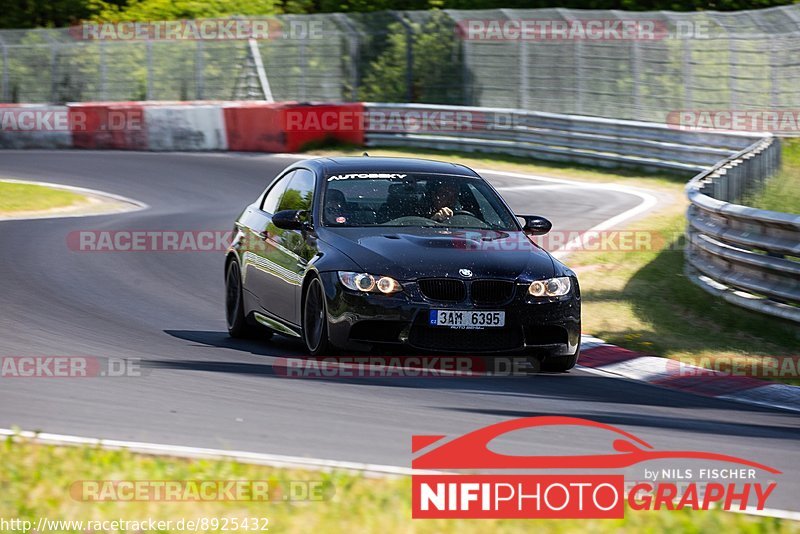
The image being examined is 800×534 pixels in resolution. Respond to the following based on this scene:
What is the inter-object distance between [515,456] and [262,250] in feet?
16.3

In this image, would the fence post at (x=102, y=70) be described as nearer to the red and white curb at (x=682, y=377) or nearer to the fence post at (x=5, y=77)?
the fence post at (x=5, y=77)

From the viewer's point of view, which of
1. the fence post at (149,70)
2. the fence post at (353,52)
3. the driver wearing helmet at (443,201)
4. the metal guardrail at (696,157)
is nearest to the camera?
the driver wearing helmet at (443,201)

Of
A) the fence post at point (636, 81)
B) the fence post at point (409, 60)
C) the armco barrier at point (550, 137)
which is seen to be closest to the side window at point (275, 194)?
the armco barrier at point (550, 137)

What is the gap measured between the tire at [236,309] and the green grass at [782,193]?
7.62m

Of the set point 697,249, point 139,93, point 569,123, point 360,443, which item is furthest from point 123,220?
point 139,93

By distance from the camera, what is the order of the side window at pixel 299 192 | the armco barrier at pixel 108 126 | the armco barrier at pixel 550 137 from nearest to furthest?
the side window at pixel 299 192
the armco barrier at pixel 550 137
the armco barrier at pixel 108 126

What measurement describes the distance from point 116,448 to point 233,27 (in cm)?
3253

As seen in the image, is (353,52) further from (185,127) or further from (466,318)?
(466,318)

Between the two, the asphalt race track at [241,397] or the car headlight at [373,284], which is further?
the car headlight at [373,284]

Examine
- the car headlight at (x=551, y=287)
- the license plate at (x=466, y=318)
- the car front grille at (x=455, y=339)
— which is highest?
the car headlight at (x=551, y=287)

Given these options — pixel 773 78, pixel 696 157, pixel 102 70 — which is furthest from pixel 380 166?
pixel 102 70

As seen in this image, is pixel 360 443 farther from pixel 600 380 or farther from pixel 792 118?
pixel 792 118

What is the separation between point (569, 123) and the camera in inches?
1131

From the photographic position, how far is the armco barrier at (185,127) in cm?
3194
